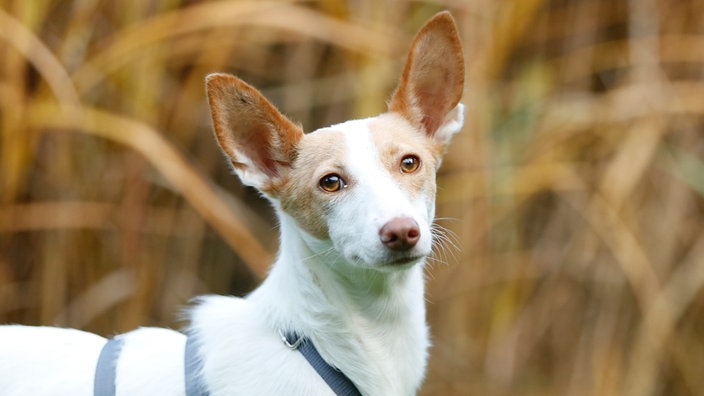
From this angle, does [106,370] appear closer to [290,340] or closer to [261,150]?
[290,340]

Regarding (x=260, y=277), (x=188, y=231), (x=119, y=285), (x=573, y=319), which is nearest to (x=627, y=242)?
(x=573, y=319)

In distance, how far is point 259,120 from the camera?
2.84 m

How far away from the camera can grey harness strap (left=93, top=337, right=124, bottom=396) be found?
2602mm

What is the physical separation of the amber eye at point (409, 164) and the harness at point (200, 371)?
1.95 ft

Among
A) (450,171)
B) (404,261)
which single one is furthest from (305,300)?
(450,171)

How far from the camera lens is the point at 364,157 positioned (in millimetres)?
2701

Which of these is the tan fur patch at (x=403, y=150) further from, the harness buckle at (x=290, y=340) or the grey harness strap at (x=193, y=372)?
the grey harness strap at (x=193, y=372)

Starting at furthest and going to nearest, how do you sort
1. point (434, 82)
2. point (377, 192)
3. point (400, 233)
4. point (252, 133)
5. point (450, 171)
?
point (450, 171) → point (434, 82) → point (252, 133) → point (377, 192) → point (400, 233)

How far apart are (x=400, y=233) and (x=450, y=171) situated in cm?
269

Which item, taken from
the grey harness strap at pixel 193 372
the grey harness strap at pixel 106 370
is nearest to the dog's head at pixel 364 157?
the grey harness strap at pixel 193 372

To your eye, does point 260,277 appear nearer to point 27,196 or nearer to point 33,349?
point 27,196

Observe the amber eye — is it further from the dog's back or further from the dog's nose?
the dog's back

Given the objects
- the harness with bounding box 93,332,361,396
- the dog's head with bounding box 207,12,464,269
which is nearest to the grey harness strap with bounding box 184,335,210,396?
the harness with bounding box 93,332,361,396

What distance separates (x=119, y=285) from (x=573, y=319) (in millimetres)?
2555
